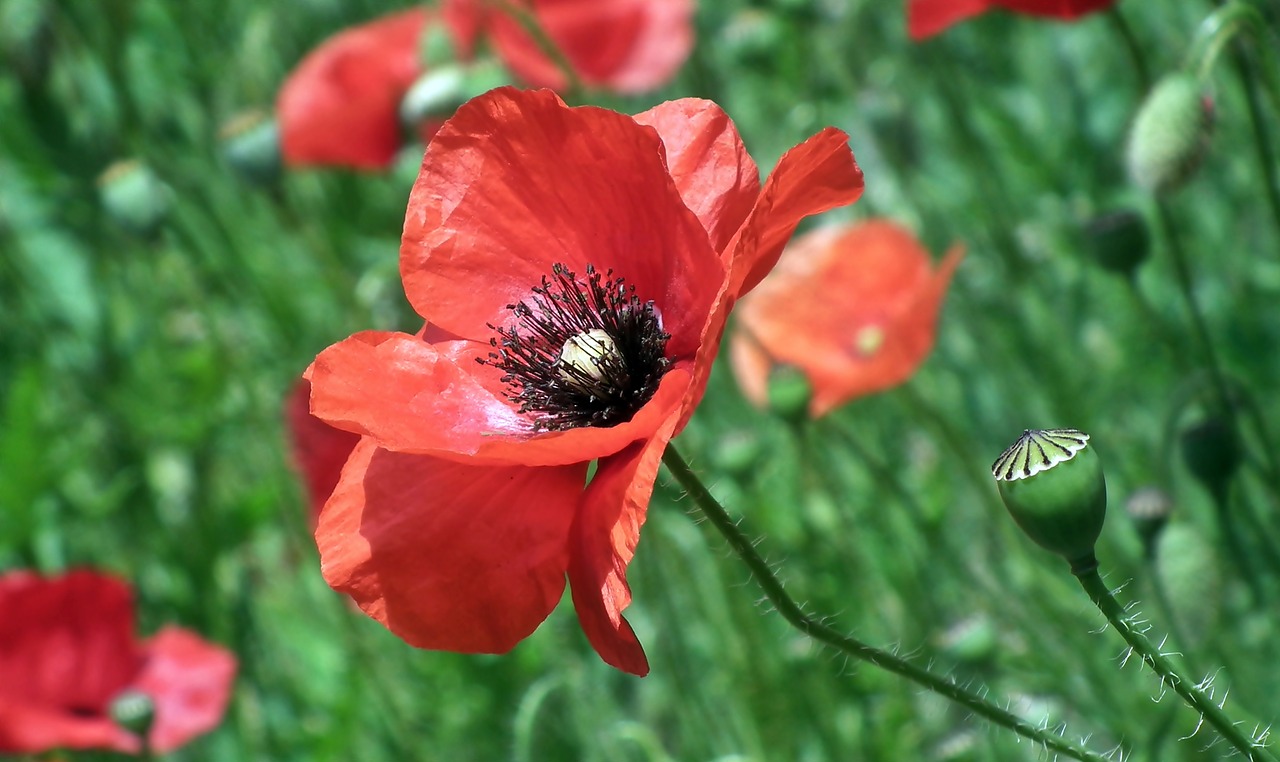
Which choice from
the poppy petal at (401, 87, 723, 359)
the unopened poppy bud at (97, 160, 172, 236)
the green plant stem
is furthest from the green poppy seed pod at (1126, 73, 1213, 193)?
the unopened poppy bud at (97, 160, 172, 236)

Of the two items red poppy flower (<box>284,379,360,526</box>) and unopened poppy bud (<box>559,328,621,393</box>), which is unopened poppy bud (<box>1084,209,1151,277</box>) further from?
red poppy flower (<box>284,379,360,526</box>)

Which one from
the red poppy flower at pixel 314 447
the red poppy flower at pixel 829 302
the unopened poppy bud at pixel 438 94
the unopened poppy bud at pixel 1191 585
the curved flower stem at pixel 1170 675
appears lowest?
the red poppy flower at pixel 314 447

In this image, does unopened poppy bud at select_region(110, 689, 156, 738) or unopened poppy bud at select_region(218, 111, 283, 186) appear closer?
unopened poppy bud at select_region(110, 689, 156, 738)

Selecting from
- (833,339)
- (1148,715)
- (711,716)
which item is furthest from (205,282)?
(1148,715)

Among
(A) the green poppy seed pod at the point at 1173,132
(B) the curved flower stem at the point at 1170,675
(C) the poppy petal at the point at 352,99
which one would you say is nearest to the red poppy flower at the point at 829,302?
(C) the poppy petal at the point at 352,99

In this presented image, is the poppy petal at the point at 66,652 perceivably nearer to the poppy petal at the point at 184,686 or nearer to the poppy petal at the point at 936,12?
the poppy petal at the point at 184,686

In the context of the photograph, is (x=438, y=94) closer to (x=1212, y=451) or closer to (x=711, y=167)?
(x=711, y=167)
